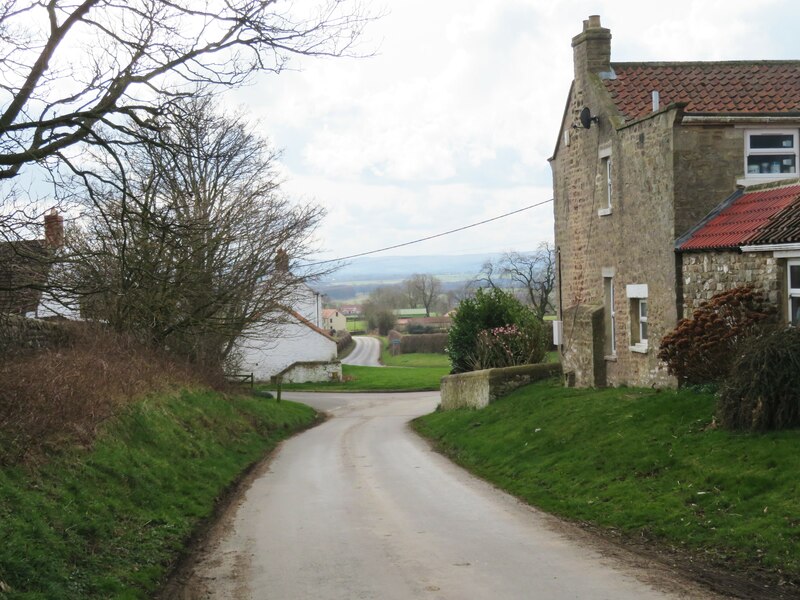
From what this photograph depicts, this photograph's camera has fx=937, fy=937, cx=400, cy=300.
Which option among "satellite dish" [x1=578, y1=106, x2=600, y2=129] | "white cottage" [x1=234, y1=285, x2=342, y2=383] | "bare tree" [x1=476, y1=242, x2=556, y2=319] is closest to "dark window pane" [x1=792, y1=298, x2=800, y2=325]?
"satellite dish" [x1=578, y1=106, x2=600, y2=129]

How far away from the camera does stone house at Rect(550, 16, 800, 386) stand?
20.0 m

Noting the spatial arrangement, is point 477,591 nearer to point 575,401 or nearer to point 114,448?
point 114,448

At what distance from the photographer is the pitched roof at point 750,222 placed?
658 inches

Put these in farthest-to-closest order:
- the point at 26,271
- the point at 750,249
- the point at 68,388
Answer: the point at 750,249, the point at 68,388, the point at 26,271

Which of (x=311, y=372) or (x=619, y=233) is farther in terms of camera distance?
(x=311, y=372)

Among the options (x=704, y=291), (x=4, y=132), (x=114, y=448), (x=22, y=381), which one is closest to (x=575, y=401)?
(x=704, y=291)

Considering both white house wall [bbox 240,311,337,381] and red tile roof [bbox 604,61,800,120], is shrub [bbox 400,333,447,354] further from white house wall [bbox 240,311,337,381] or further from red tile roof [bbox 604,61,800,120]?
red tile roof [bbox 604,61,800,120]

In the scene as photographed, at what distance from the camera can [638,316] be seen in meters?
23.1

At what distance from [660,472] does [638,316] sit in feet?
32.1

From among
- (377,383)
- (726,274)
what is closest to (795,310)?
(726,274)

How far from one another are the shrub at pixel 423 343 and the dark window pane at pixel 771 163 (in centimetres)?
7519

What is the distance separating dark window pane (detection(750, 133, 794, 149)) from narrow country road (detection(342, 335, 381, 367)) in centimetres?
6570

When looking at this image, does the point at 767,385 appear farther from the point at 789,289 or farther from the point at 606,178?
the point at 606,178

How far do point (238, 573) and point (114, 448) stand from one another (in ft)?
16.7
